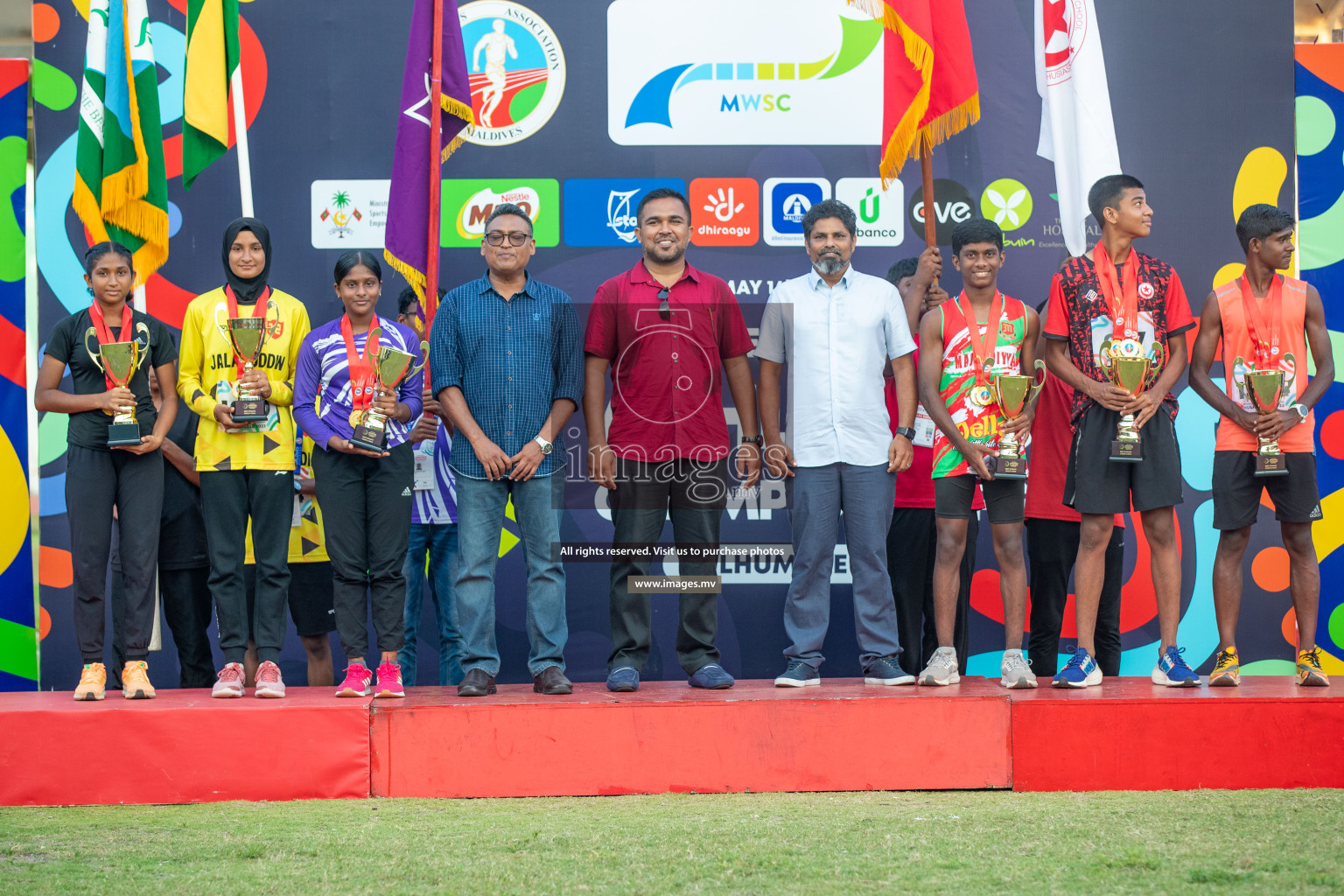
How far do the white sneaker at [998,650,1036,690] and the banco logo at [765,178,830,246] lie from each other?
91.9 inches

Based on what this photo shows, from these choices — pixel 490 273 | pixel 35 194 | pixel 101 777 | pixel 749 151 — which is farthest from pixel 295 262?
pixel 101 777

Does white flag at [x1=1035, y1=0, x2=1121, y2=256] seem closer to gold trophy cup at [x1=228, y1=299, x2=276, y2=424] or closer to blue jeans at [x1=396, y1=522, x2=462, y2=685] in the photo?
blue jeans at [x1=396, y1=522, x2=462, y2=685]

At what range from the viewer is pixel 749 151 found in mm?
5414

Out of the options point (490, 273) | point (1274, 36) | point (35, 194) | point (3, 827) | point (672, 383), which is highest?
point (1274, 36)

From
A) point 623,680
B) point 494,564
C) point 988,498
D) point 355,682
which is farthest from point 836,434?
point 355,682

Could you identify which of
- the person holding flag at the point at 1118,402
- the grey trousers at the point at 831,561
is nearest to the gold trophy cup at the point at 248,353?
the grey trousers at the point at 831,561

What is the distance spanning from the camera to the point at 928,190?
4.70 metres

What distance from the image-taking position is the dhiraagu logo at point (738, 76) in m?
5.39

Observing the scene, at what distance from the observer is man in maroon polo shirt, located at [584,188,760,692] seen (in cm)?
406

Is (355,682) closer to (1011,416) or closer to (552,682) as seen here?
(552,682)

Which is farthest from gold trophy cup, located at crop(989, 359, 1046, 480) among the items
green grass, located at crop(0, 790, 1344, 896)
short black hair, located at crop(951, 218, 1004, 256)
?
green grass, located at crop(0, 790, 1344, 896)

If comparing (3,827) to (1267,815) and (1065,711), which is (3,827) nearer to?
(1065,711)

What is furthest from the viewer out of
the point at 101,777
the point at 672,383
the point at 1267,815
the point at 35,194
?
the point at 35,194

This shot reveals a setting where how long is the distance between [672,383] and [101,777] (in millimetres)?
2339
